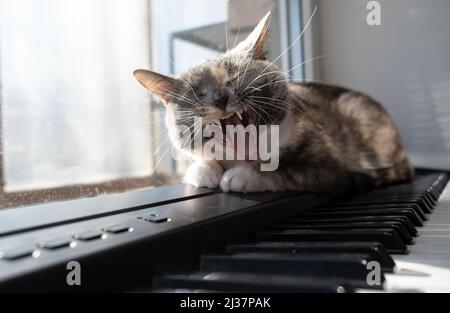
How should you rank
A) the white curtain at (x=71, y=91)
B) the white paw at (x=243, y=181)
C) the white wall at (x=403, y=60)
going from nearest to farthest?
the white curtain at (x=71, y=91), the white paw at (x=243, y=181), the white wall at (x=403, y=60)

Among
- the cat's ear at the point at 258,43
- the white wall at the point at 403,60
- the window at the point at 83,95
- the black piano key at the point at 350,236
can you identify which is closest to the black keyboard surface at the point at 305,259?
the black piano key at the point at 350,236

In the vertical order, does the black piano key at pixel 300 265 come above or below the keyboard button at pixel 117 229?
below

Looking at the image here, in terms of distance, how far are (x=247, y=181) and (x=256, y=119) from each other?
224 millimetres

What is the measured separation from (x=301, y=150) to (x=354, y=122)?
2.37 ft

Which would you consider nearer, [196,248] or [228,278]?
[228,278]

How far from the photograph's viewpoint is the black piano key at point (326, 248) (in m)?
0.63

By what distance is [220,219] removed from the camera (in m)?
0.79

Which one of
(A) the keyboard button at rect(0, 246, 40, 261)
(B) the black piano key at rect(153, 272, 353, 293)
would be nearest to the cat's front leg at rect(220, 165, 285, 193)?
(B) the black piano key at rect(153, 272, 353, 293)

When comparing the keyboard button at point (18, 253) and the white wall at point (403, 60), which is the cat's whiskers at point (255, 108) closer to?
the keyboard button at point (18, 253)

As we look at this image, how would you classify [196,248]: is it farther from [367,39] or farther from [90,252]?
[367,39]

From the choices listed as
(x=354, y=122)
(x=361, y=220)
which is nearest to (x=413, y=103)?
(x=354, y=122)

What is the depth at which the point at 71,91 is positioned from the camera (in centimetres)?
121

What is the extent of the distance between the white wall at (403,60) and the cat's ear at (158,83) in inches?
64.9

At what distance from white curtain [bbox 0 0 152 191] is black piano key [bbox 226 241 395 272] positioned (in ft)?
2.07
